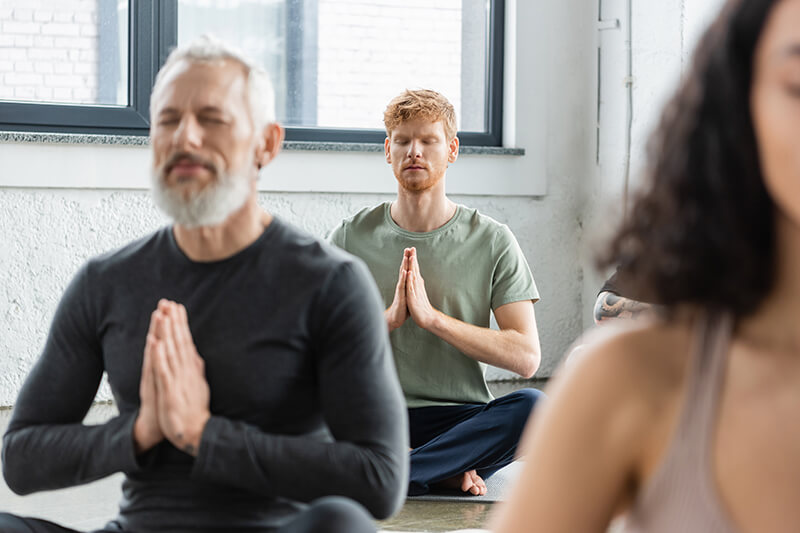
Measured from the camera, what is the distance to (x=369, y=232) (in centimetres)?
278

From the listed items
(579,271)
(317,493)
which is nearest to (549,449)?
(317,493)

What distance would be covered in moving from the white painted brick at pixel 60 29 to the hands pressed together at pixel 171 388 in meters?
2.74

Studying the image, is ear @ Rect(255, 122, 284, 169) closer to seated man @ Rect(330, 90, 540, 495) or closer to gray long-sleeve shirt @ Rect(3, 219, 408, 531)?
gray long-sleeve shirt @ Rect(3, 219, 408, 531)

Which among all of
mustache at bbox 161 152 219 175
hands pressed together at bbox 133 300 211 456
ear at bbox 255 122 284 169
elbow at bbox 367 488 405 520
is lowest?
elbow at bbox 367 488 405 520

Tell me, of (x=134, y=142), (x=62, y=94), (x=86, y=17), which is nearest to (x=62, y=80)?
(x=62, y=94)

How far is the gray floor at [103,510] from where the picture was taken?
2.31 m

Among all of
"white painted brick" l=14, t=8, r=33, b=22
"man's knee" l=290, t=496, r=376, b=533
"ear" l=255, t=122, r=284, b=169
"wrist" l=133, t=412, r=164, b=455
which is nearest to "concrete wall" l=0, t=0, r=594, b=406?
"white painted brick" l=14, t=8, r=33, b=22

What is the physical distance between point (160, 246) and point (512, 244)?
4.73 ft

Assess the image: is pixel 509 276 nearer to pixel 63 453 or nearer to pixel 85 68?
pixel 63 453

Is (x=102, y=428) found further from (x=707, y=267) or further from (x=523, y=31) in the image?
(x=523, y=31)

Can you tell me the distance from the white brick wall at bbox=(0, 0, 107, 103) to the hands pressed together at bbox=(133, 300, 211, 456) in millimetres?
2720

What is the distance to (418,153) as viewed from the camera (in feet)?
9.00

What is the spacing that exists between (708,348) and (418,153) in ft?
7.15

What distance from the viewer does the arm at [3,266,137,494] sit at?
131 centimetres
